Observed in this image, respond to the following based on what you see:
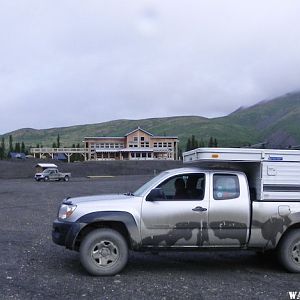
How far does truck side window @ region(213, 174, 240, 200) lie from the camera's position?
8.97 m

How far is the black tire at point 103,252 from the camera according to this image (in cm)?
853

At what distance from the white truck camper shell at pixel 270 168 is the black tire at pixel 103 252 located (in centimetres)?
210

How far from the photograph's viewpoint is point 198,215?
874 centimetres

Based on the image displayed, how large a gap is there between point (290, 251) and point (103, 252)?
339 centimetres

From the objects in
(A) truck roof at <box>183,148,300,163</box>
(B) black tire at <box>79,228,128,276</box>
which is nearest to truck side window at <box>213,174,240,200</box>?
(A) truck roof at <box>183,148,300,163</box>

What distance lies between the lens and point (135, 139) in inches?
5172

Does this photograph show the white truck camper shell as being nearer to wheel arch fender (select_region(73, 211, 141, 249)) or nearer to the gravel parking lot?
the gravel parking lot

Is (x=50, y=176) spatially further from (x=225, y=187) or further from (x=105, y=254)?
(x=225, y=187)

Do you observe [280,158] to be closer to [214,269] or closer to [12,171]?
[214,269]

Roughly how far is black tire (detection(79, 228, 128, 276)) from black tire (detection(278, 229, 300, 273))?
2854mm

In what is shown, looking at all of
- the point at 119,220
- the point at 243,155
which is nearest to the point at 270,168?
the point at 243,155

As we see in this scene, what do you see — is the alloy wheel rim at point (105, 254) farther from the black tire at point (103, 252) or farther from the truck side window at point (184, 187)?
the truck side window at point (184, 187)

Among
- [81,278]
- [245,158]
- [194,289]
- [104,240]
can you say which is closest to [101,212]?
[104,240]

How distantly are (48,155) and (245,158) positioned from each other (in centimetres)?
13135
